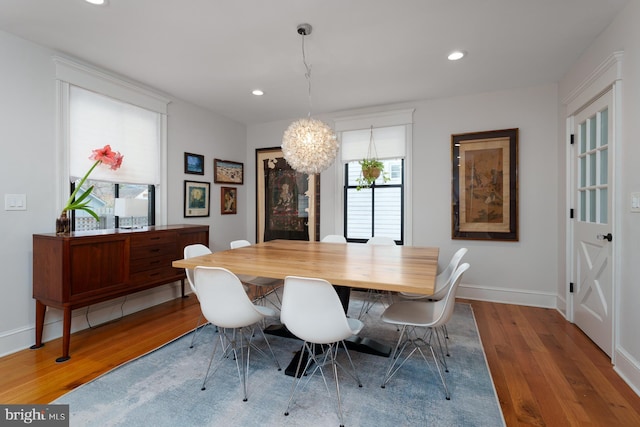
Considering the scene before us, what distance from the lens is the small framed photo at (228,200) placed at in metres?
4.79

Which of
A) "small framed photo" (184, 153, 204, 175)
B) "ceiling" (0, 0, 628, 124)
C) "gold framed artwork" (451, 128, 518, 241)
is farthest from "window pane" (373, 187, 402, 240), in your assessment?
"small framed photo" (184, 153, 204, 175)

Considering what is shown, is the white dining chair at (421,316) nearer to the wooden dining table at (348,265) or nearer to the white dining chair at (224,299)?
→ the wooden dining table at (348,265)

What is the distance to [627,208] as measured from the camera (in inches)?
85.4

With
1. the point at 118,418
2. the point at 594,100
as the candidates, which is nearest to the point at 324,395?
the point at 118,418

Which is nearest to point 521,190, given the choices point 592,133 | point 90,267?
point 592,133

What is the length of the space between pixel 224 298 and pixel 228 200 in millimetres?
3262

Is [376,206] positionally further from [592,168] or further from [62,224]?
[62,224]

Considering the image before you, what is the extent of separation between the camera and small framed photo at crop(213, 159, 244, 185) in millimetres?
4668

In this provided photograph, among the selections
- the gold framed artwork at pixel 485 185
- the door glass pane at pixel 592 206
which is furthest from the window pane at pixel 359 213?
the door glass pane at pixel 592 206

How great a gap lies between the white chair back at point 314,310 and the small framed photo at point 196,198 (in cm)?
303

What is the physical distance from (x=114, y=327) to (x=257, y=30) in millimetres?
3118

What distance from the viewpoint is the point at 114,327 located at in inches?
118

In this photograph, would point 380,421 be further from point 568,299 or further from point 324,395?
point 568,299

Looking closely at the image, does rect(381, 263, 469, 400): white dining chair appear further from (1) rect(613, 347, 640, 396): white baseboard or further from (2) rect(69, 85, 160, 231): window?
(2) rect(69, 85, 160, 231): window
